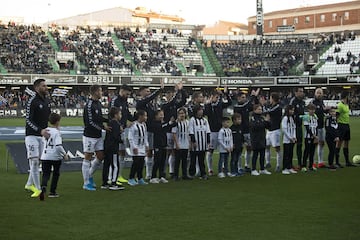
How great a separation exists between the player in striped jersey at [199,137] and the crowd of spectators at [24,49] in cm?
4254

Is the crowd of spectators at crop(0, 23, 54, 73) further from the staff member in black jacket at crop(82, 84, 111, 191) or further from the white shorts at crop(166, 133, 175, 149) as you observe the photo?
the staff member in black jacket at crop(82, 84, 111, 191)

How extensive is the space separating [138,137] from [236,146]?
310 cm

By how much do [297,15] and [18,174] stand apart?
85.9 m

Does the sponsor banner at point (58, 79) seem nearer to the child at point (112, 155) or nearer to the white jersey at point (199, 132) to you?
the white jersey at point (199, 132)

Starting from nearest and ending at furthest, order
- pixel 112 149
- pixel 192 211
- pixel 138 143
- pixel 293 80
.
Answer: pixel 192 211 → pixel 112 149 → pixel 138 143 → pixel 293 80

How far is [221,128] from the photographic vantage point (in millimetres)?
14969

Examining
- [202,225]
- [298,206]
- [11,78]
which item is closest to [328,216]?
[298,206]

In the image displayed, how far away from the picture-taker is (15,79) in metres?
52.5

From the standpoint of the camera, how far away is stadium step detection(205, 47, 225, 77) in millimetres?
62031

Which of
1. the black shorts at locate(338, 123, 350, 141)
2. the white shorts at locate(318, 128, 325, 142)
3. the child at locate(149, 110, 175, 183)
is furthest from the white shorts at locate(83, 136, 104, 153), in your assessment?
the black shorts at locate(338, 123, 350, 141)

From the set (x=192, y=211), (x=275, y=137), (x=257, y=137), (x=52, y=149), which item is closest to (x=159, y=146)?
(x=257, y=137)

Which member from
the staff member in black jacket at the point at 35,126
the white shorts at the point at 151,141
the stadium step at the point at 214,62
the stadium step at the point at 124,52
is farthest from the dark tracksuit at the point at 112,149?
the stadium step at the point at 214,62

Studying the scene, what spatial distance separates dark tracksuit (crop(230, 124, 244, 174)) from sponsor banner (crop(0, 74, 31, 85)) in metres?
41.0

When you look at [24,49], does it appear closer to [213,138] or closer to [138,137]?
[213,138]
